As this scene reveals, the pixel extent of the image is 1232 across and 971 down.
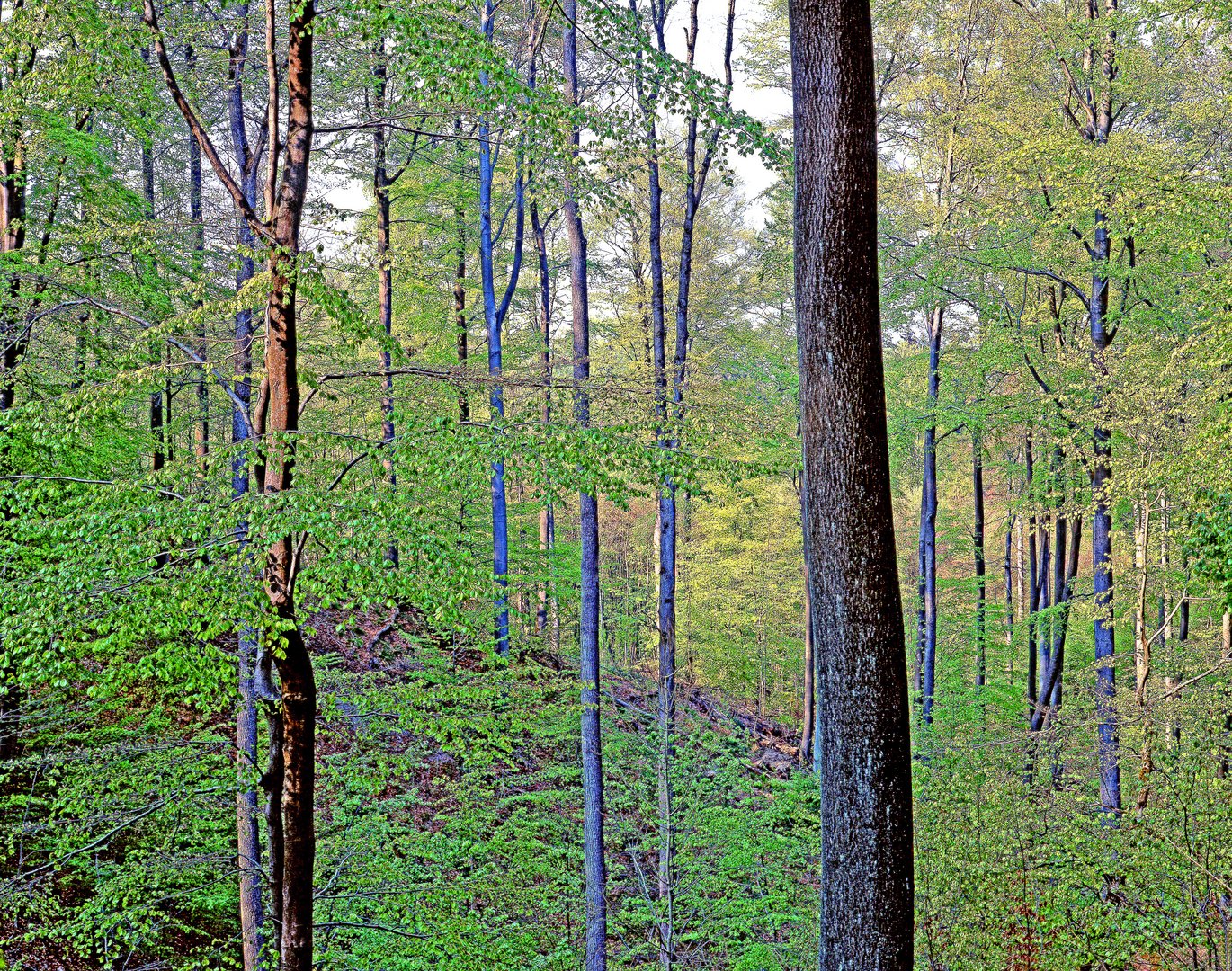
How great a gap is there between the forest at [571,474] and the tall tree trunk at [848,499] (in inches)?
0.8

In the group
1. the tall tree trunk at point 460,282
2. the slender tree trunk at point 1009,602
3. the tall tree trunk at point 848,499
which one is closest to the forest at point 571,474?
the tall tree trunk at point 848,499

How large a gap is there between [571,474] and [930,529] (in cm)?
1033

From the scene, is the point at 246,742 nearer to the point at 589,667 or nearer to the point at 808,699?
the point at 589,667

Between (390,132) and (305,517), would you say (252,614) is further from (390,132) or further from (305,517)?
(390,132)

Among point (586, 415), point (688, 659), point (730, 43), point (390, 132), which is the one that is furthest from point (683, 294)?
point (688, 659)

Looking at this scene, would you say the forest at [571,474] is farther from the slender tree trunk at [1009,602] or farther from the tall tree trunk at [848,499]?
the slender tree trunk at [1009,602]

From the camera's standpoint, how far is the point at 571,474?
197 inches

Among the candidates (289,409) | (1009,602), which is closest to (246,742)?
(289,409)

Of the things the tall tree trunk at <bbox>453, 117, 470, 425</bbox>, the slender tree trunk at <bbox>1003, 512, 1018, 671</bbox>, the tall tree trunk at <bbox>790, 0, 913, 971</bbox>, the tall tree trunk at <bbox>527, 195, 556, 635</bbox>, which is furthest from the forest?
the slender tree trunk at <bbox>1003, 512, 1018, 671</bbox>

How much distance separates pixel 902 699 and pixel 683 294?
325 inches

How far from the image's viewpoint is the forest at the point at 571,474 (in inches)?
145

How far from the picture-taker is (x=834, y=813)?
3328 mm

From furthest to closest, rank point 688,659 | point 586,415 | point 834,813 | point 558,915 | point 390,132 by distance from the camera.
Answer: point 688,659 → point 390,132 → point 558,915 → point 586,415 → point 834,813

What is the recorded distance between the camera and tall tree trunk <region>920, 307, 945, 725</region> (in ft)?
42.9
